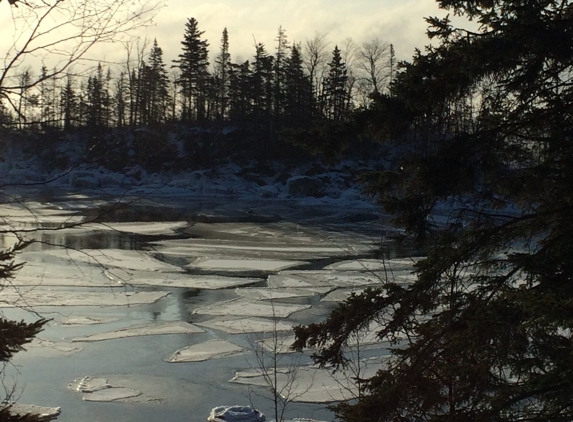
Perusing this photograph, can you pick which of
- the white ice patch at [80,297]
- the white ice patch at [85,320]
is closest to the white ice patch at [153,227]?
the white ice patch at [80,297]

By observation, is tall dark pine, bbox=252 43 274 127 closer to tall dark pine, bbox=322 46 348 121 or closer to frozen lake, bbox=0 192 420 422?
tall dark pine, bbox=322 46 348 121

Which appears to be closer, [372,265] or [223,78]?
[372,265]

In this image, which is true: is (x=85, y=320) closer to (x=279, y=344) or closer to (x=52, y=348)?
(x=52, y=348)

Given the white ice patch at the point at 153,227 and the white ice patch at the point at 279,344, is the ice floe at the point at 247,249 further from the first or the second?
the white ice patch at the point at 279,344

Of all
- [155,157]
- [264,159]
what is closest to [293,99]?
[264,159]

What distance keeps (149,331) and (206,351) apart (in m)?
1.63

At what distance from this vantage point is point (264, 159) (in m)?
60.5

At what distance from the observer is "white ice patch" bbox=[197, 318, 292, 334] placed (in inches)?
484

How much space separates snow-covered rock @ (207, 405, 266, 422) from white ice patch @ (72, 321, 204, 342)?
13.5ft

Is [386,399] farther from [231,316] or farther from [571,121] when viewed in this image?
[231,316]

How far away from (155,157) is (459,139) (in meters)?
58.8

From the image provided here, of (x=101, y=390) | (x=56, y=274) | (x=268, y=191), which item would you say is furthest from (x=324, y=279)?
(x=268, y=191)

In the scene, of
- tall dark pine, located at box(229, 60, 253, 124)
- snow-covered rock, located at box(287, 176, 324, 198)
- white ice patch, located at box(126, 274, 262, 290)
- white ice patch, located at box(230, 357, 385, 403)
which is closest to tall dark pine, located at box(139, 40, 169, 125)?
tall dark pine, located at box(229, 60, 253, 124)

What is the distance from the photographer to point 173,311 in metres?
13.7
